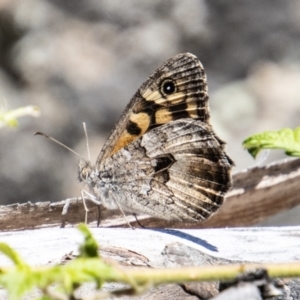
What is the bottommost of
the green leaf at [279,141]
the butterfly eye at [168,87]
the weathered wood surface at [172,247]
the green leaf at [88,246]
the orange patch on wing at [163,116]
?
the weathered wood surface at [172,247]

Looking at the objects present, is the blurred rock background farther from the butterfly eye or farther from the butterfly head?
the butterfly eye

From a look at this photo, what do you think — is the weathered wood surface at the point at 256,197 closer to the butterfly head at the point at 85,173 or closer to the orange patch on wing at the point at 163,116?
the butterfly head at the point at 85,173

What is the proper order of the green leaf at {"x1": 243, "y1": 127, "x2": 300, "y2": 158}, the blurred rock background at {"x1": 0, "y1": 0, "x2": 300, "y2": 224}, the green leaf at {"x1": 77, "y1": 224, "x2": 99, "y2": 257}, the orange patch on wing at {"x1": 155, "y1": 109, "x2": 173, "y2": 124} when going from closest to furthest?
the green leaf at {"x1": 77, "y1": 224, "x2": 99, "y2": 257} < the green leaf at {"x1": 243, "y1": 127, "x2": 300, "y2": 158} < the orange patch on wing at {"x1": 155, "y1": 109, "x2": 173, "y2": 124} < the blurred rock background at {"x1": 0, "y1": 0, "x2": 300, "y2": 224}

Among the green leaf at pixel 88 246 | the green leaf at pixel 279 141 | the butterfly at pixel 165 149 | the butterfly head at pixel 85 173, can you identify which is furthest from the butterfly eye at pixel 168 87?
the green leaf at pixel 88 246

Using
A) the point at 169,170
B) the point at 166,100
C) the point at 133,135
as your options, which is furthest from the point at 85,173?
the point at 166,100

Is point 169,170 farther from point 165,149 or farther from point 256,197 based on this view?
point 256,197

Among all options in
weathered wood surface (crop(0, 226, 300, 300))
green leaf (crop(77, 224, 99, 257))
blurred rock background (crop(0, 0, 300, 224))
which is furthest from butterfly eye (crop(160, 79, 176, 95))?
blurred rock background (crop(0, 0, 300, 224))

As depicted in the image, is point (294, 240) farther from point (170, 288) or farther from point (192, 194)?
point (192, 194)
